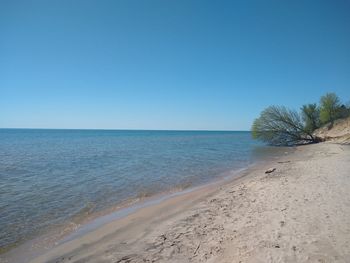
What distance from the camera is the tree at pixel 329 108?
4947 cm

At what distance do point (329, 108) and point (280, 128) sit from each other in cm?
1604

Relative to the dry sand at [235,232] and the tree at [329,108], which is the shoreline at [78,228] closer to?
the dry sand at [235,232]

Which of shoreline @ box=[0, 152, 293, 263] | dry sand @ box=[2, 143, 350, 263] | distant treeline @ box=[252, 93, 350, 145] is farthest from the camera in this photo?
distant treeline @ box=[252, 93, 350, 145]

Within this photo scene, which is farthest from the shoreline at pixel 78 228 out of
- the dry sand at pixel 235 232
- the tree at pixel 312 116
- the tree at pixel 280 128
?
the tree at pixel 312 116

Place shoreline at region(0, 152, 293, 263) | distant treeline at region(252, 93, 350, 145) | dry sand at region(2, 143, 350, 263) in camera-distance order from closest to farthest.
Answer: dry sand at region(2, 143, 350, 263)
shoreline at region(0, 152, 293, 263)
distant treeline at region(252, 93, 350, 145)

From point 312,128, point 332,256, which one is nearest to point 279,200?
point 332,256

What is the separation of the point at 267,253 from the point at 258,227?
1425 millimetres

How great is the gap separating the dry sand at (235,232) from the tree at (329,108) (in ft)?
153

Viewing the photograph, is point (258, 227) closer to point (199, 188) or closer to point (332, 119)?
point (199, 188)

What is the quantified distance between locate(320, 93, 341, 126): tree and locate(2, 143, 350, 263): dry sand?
4675cm

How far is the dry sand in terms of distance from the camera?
5184 mm

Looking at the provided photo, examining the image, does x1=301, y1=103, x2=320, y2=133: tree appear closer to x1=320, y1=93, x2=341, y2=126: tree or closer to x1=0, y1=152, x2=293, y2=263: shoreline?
x1=320, y1=93, x2=341, y2=126: tree

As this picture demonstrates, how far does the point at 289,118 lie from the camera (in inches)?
1703

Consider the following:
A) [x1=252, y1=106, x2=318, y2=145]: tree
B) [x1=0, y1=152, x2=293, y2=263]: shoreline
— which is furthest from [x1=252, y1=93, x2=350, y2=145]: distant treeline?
[x1=0, y1=152, x2=293, y2=263]: shoreline
